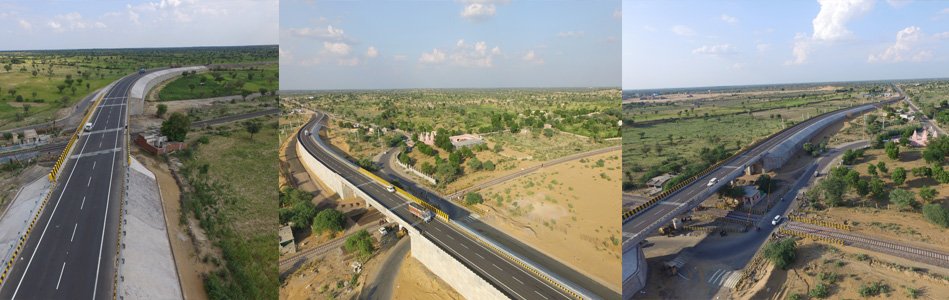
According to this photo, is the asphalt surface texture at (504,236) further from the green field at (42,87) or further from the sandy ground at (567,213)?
the green field at (42,87)

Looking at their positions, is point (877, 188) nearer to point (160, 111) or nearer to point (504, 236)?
point (504, 236)

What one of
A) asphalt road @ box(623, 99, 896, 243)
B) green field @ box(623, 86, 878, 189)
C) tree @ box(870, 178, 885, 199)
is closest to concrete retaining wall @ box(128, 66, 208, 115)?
asphalt road @ box(623, 99, 896, 243)

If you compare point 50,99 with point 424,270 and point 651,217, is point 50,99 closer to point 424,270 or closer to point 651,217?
point 424,270

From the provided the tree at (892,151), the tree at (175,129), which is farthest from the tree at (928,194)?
the tree at (175,129)

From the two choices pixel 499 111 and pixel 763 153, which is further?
pixel 499 111

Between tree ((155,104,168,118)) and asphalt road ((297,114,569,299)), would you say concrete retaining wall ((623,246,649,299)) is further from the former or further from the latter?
tree ((155,104,168,118))

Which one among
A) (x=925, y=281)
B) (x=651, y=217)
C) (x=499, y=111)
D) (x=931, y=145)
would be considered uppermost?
(x=499, y=111)

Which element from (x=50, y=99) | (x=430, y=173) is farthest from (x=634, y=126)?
(x=50, y=99)
